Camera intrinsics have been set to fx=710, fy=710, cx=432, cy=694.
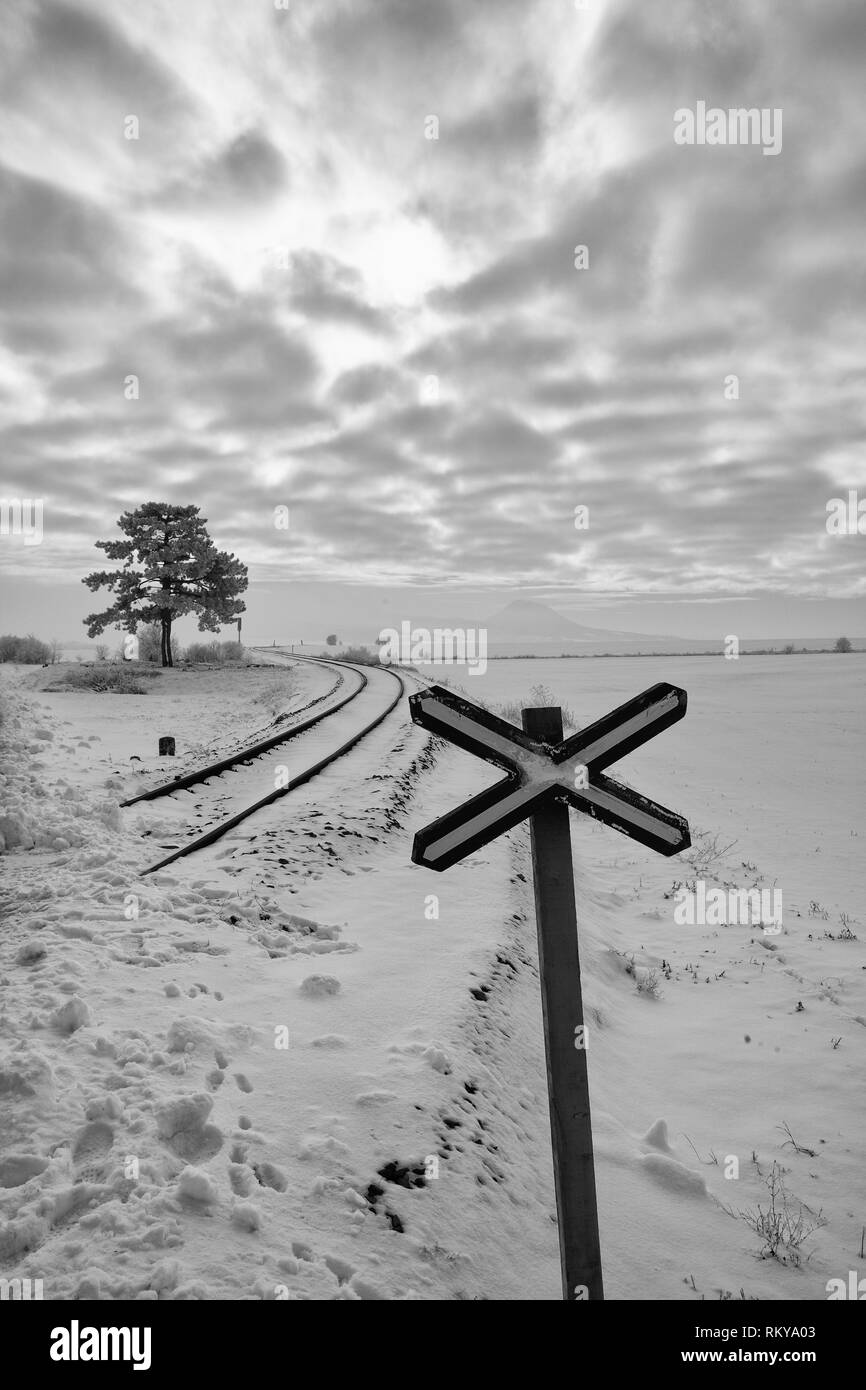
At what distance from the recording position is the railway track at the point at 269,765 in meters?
8.41

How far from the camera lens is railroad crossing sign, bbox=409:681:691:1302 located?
252cm

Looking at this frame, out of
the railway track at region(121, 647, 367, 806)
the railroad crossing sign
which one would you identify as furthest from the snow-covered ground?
the railroad crossing sign

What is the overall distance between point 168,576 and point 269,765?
28.9 metres

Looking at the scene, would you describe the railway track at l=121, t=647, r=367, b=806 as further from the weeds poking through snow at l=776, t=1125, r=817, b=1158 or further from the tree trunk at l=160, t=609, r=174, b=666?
the tree trunk at l=160, t=609, r=174, b=666

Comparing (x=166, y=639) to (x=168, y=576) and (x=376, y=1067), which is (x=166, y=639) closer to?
(x=168, y=576)

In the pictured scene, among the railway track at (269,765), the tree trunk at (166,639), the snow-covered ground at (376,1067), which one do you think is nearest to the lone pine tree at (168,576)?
the tree trunk at (166,639)

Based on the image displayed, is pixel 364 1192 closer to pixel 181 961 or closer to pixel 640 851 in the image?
pixel 181 961

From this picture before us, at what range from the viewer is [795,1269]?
11.3 feet

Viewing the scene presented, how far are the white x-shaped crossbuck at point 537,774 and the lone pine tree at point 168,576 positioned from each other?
1455 inches

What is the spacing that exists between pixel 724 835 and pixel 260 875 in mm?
7715

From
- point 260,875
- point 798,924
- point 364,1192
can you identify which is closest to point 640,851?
point 798,924

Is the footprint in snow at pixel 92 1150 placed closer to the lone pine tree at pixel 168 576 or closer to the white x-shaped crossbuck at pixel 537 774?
the white x-shaped crossbuck at pixel 537 774

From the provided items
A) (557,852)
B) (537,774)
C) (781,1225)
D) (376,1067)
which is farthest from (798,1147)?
(537,774)

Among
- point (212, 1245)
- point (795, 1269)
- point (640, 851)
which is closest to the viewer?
point (212, 1245)
